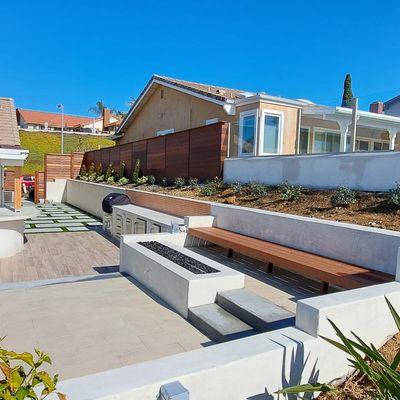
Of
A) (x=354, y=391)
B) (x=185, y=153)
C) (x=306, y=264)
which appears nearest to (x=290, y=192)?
(x=306, y=264)

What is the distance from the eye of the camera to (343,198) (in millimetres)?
6711

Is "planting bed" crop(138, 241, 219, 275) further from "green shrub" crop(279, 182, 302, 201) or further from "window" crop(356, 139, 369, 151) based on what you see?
"window" crop(356, 139, 369, 151)

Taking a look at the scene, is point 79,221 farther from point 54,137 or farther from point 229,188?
point 54,137

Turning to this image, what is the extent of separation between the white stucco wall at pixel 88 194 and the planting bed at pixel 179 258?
783 centimetres

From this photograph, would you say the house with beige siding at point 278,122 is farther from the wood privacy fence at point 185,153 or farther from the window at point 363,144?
the wood privacy fence at point 185,153

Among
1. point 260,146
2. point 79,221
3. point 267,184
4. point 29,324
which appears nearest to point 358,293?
point 29,324

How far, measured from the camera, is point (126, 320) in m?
4.52

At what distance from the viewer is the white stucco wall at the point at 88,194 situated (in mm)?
16484

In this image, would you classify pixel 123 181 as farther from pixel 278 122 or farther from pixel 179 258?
pixel 179 258

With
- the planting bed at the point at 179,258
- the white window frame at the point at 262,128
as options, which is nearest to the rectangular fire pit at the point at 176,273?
the planting bed at the point at 179,258

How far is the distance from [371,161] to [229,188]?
4.00m

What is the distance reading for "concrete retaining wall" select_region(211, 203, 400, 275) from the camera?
4723 millimetres

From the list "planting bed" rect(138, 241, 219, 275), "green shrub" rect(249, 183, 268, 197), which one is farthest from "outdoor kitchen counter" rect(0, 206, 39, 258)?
"green shrub" rect(249, 183, 268, 197)

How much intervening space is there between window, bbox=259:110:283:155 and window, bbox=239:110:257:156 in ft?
1.11
